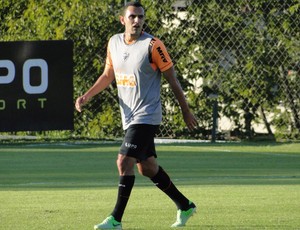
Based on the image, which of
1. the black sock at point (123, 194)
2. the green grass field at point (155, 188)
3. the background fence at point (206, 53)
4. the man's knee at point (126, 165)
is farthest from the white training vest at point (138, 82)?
the background fence at point (206, 53)

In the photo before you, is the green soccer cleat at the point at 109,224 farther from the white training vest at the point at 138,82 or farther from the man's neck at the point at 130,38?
the man's neck at the point at 130,38

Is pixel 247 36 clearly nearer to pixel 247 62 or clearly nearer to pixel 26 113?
pixel 247 62

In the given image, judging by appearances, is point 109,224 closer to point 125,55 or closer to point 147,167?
point 147,167

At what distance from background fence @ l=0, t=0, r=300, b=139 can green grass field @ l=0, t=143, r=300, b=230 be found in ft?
2.87

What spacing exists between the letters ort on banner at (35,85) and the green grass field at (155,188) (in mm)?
498

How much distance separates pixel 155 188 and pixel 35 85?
6.52 m

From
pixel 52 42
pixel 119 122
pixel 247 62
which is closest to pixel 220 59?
pixel 247 62

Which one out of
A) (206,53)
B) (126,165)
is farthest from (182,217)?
(206,53)

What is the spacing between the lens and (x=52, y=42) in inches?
786

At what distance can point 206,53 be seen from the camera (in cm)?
2205

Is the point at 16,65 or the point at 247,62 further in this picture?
the point at 247,62

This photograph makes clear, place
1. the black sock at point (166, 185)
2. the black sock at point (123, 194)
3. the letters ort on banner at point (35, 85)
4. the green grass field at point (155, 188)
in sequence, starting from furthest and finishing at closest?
the letters ort on banner at point (35, 85) → the green grass field at point (155, 188) → the black sock at point (166, 185) → the black sock at point (123, 194)

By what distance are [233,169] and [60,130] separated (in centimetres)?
485

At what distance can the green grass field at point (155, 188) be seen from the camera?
1038cm
